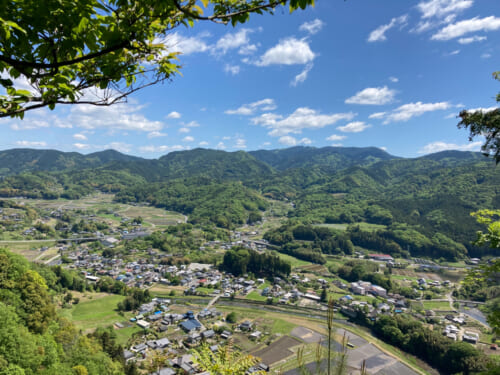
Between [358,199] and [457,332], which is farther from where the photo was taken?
[358,199]

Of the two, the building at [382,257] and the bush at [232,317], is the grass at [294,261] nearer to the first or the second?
the building at [382,257]

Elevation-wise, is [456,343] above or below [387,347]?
above

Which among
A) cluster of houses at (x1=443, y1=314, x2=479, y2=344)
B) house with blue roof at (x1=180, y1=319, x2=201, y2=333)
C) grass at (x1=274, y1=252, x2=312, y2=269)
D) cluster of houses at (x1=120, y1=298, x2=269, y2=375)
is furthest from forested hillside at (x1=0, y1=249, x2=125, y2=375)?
Answer: grass at (x1=274, y1=252, x2=312, y2=269)

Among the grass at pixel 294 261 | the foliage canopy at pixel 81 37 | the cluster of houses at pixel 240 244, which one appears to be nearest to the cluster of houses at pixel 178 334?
the foliage canopy at pixel 81 37

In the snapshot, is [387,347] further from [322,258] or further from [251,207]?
[251,207]

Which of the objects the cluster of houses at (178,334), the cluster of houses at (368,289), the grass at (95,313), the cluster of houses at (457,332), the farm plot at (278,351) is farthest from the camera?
the cluster of houses at (368,289)

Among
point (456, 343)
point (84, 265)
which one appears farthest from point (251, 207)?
point (456, 343)

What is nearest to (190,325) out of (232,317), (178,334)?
(178,334)

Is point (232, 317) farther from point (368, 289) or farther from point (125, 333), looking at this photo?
point (368, 289)
